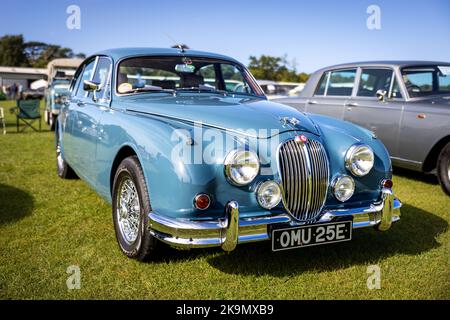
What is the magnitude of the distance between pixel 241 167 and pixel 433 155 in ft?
13.2

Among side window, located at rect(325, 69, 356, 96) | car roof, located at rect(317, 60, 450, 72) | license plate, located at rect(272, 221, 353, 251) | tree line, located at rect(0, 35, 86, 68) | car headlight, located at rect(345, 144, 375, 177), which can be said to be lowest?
license plate, located at rect(272, 221, 353, 251)

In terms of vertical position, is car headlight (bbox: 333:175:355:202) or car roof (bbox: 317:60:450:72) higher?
car roof (bbox: 317:60:450:72)

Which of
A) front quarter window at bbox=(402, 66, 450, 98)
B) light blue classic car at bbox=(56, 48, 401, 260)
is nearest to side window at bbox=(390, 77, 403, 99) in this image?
front quarter window at bbox=(402, 66, 450, 98)

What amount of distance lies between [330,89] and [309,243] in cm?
498

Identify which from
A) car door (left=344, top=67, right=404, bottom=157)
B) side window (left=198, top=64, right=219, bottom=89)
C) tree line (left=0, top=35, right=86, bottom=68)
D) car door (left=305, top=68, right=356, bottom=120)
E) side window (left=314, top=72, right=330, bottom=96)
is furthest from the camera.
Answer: tree line (left=0, top=35, right=86, bottom=68)

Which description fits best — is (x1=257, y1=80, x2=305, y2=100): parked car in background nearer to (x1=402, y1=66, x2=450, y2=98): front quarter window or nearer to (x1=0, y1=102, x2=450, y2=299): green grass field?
(x1=402, y1=66, x2=450, y2=98): front quarter window

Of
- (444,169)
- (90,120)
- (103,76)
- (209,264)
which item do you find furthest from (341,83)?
(209,264)

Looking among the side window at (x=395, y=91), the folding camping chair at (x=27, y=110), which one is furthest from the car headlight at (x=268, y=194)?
the folding camping chair at (x=27, y=110)

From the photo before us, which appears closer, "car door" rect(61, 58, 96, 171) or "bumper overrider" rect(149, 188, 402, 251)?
"bumper overrider" rect(149, 188, 402, 251)

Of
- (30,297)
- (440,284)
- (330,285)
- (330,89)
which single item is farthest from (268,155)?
(330,89)

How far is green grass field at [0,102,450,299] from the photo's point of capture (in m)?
2.83

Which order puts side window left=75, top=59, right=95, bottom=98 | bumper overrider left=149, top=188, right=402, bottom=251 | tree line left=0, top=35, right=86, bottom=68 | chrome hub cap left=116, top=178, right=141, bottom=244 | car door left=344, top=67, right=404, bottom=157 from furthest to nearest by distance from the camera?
tree line left=0, top=35, right=86, bottom=68, car door left=344, top=67, right=404, bottom=157, side window left=75, top=59, right=95, bottom=98, chrome hub cap left=116, top=178, right=141, bottom=244, bumper overrider left=149, top=188, right=402, bottom=251

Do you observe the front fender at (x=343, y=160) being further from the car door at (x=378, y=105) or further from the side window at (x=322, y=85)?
the side window at (x=322, y=85)
